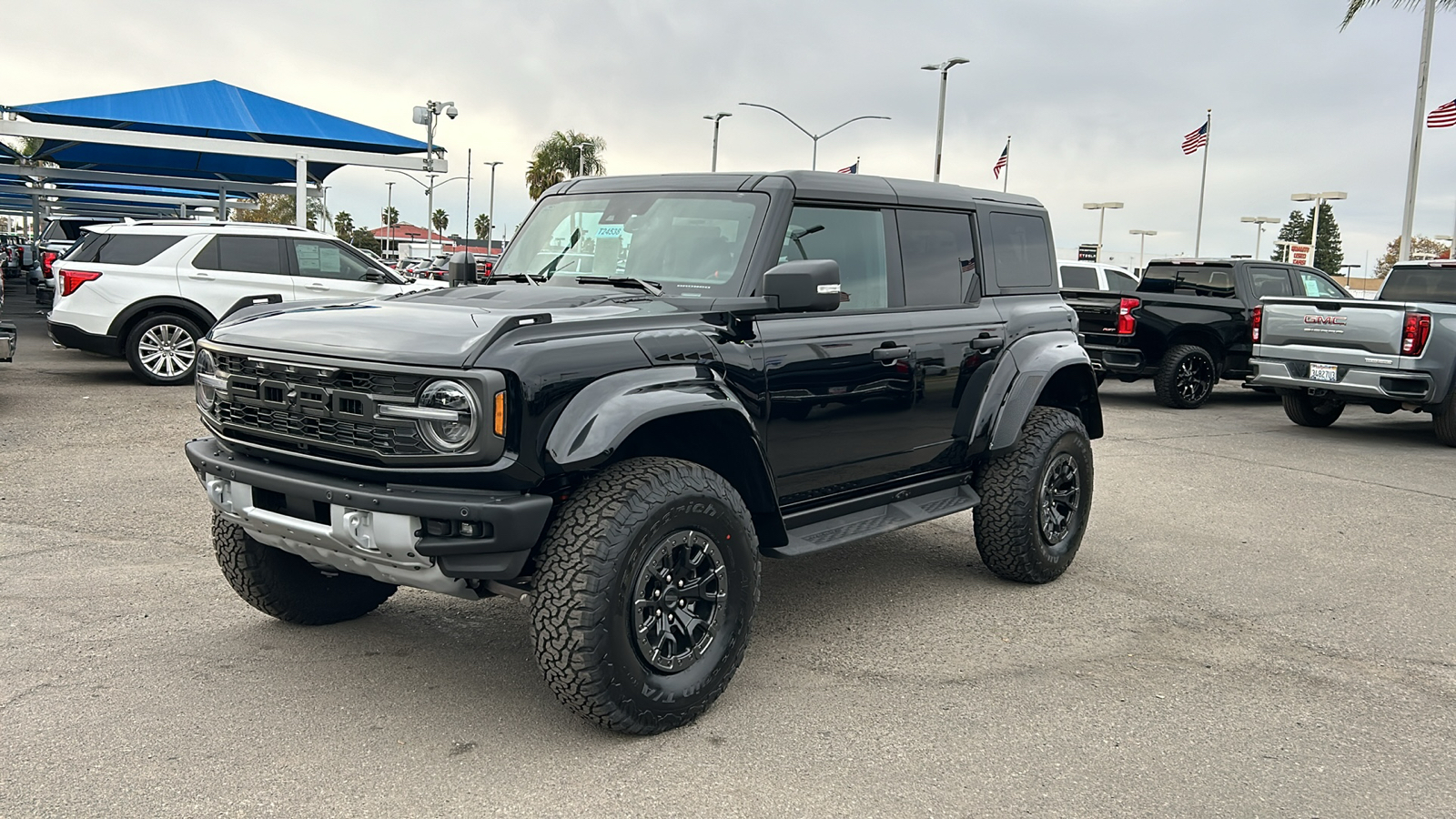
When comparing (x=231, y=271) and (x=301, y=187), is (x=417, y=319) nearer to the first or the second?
(x=231, y=271)

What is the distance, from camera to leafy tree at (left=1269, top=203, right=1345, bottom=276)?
10856 centimetres

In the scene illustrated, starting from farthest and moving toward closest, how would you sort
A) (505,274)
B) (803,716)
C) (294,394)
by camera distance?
(505,274)
(803,716)
(294,394)

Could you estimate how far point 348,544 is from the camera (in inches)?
136

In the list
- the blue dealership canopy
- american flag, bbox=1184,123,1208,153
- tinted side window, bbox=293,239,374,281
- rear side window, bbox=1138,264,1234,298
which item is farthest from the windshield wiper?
american flag, bbox=1184,123,1208,153

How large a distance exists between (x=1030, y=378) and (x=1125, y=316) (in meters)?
8.59

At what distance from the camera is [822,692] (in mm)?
4148

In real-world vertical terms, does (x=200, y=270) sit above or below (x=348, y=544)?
above

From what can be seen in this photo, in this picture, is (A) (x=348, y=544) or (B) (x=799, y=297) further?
(B) (x=799, y=297)

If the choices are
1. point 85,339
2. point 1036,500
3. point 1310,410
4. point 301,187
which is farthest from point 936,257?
point 301,187

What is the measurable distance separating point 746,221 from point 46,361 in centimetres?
1349

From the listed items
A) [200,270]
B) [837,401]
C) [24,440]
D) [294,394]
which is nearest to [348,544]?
[294,394]

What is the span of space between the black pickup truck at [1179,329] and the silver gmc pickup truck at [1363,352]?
1703 millimetres

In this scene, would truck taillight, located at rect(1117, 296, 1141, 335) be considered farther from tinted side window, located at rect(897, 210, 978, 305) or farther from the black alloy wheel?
the black alloy wheel

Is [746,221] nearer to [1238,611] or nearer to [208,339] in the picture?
[208,339]
